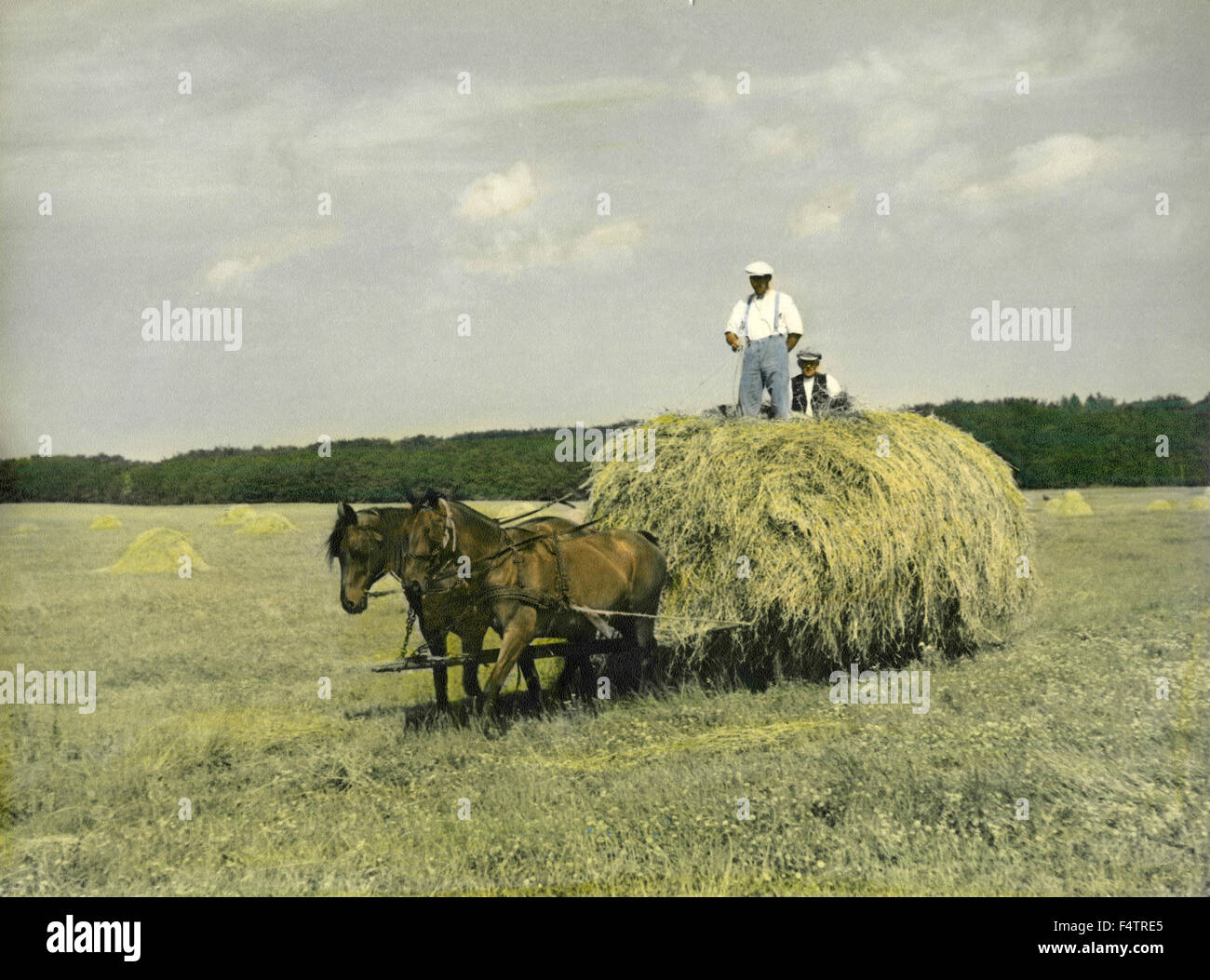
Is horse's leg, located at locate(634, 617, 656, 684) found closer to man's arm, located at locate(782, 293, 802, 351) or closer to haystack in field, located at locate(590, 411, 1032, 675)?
haystack in field, located at locate(590, 411, 1032, 675)

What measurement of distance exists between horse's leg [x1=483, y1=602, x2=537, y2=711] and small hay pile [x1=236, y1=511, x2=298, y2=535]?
24.7 metres

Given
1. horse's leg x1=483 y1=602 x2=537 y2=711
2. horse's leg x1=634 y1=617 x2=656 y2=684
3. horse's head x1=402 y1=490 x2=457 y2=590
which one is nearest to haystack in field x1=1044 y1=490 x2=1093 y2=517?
horse's leg x1=634 y1=617 x2=656 y2=684

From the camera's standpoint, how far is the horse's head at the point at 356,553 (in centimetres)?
841

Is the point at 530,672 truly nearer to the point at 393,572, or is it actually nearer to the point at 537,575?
the point at 537,575

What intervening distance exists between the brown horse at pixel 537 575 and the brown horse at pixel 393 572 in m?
0.13

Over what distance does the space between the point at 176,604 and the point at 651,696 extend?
10.3 m

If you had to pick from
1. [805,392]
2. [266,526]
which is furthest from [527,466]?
[805,392]

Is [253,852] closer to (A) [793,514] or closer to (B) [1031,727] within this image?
(A) [793,514]

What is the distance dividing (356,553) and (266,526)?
2598cm

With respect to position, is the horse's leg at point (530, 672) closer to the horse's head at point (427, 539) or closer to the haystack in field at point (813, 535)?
the haystack in field at point (813, 535)

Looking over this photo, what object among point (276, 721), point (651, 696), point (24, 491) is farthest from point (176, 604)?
point (24, 491)

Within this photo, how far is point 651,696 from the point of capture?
1038 cm

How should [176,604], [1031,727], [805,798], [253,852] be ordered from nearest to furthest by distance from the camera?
[253,852]
[805,798]
[1031,727]
[176,604]

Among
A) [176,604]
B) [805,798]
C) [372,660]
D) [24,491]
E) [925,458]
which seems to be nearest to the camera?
[805,798]
